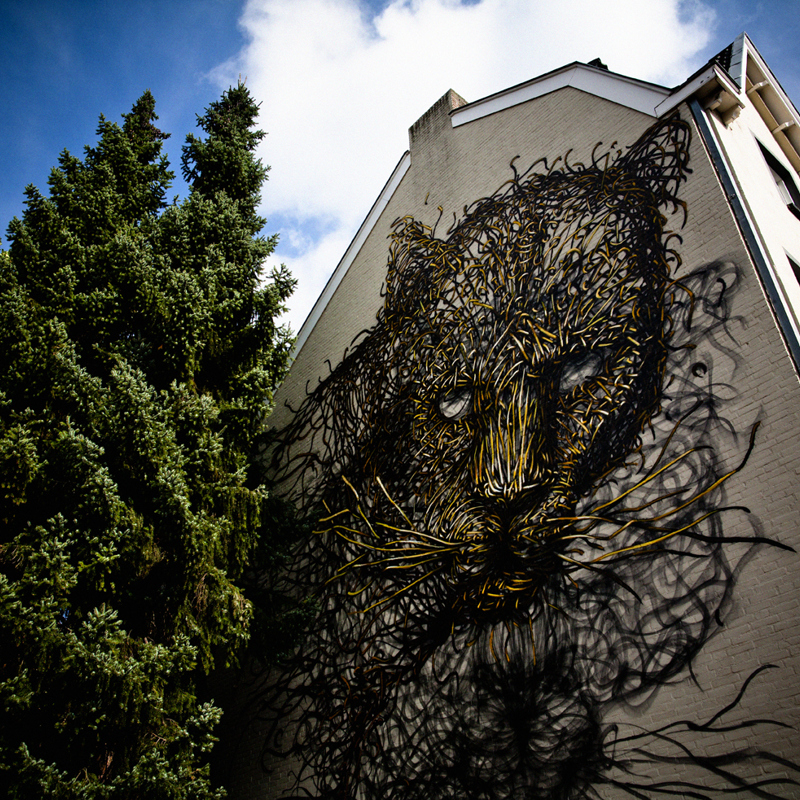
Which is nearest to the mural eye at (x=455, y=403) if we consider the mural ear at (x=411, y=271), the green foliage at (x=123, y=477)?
the mural ear at (x=411, y=271)

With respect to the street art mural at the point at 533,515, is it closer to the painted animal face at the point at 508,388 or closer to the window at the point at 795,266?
the painted animal face at the point at 508,388

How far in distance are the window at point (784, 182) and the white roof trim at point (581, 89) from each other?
2.33 meters

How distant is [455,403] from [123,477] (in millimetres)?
3582

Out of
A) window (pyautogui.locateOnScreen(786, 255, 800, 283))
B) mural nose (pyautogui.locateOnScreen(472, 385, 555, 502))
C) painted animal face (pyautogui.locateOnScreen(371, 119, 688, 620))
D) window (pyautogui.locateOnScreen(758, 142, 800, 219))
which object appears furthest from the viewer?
window (pyautogui.locateOnScreen(758, 142, 800, 219))

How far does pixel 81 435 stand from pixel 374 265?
18.1ft

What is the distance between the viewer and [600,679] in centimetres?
513

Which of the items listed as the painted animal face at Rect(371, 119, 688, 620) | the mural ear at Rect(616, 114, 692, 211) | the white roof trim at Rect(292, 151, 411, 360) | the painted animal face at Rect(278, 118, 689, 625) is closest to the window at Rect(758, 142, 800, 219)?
the mural ear at Rect(616, 114, 692, 211)

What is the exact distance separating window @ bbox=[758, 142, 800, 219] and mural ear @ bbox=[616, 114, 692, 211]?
2524 millimetres

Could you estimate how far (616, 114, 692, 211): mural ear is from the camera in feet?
20.7

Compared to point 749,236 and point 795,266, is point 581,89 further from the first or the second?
point 749,236

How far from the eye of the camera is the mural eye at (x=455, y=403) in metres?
7.36

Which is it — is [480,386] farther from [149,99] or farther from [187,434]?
[149,99]

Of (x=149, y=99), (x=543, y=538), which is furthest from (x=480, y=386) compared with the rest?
(x=149, y=99)

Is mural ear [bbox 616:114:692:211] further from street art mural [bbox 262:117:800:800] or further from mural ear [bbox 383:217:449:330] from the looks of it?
mural ear [bbox 383:217:449:330]
